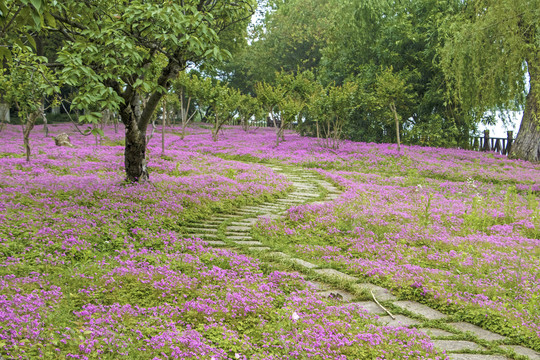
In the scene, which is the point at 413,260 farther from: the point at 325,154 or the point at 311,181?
the point at 325,154

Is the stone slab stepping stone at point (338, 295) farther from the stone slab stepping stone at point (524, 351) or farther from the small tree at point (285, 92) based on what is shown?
the small tree at point (285, 92)

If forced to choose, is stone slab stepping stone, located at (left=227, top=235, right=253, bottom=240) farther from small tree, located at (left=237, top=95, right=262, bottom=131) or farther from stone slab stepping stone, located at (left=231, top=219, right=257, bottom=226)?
small tree, located at (left=237, top=95, right=262, bottom=131)

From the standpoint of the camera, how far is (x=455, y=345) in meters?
4.86

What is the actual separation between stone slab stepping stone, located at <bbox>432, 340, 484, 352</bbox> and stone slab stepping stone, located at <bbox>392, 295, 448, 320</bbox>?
660 mm

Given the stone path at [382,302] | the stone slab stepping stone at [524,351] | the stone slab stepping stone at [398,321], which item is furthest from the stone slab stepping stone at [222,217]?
the stone slab stepping stone at [524,351]

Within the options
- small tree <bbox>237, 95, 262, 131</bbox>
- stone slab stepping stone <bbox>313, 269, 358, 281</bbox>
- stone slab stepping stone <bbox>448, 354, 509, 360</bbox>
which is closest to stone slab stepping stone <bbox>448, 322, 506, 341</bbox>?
stone slab stepping stone <bbox>448, 354, 509, 360</bbox>

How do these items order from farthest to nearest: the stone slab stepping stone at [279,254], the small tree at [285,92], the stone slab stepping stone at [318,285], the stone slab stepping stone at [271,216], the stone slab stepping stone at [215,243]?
the small tree at [285,92] → the stone slab stepping stone at [271,216] → the stone slab stepping stone at [215,243] → the stone slab stepping stone at [279,254] → the stone slab stepping stone at [318,285]

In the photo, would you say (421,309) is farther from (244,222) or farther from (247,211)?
(247,211)

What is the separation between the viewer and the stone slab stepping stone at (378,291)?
619cm

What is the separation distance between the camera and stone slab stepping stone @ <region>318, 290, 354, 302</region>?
6.04 metres

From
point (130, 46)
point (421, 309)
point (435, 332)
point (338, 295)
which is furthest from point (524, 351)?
point (130, 46)

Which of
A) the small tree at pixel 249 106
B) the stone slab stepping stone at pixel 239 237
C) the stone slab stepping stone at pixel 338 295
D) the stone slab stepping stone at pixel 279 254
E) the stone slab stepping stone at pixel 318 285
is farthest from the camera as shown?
the small tree at pixel 249 106

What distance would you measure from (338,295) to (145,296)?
270cm

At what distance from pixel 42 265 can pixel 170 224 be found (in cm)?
315
